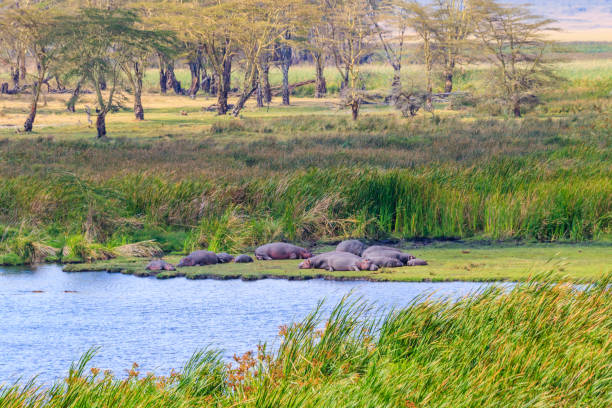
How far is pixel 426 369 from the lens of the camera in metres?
7.16

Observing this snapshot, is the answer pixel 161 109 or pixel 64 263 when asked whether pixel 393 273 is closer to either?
pixel 64 263

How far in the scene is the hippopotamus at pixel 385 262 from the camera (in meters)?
A: 14.1

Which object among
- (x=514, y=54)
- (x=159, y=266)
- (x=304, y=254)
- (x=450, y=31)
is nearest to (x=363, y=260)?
(x=304, y=254)

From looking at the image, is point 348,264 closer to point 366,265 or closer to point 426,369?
point 366,265

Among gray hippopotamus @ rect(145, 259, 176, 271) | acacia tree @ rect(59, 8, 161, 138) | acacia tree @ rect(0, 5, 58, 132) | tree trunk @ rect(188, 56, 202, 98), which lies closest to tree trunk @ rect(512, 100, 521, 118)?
acacia tree @ rect(59, 8, 161, 138)

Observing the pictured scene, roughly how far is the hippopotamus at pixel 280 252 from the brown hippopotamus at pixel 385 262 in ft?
4.17

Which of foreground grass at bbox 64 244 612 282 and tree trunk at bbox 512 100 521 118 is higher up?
tree trunk at bbox 512 100 521 118

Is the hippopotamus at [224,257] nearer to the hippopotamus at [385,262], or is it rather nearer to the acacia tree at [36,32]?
the hippopotamus at [385,262]

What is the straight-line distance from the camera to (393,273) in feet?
44.9

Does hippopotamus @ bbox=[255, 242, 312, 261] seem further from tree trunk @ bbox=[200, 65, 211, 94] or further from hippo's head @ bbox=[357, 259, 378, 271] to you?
tree trunk @ bbox=[200, 65, 211, 94]

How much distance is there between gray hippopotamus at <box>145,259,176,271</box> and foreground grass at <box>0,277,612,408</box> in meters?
5.21

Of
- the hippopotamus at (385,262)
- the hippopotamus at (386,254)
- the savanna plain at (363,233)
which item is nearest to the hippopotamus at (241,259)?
the savanna plain at (363,233)

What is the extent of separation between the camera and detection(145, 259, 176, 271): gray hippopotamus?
46.5 ft

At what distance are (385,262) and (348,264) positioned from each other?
580mm
